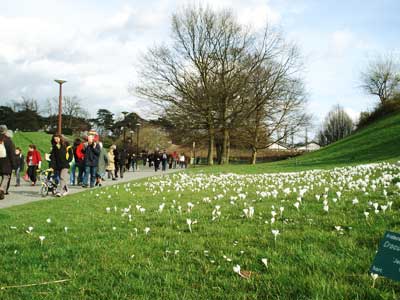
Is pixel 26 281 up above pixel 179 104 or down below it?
below

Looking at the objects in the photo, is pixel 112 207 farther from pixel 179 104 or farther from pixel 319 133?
pixel 319 133

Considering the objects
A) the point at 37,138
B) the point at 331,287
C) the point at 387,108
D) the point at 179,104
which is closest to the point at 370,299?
the point at 331,287

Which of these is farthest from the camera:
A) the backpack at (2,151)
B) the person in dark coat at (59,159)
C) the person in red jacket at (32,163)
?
the person in red jacket at (32,163)

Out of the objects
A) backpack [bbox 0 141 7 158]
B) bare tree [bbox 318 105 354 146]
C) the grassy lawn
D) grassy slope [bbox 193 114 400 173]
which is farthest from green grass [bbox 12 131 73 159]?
bare tree [bbox 318 105 354 146]

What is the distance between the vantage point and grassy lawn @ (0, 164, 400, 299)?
10.3 feet

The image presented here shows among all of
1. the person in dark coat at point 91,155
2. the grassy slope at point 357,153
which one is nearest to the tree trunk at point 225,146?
the grassy slope at point 357,153

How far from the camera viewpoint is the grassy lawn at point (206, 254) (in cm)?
315

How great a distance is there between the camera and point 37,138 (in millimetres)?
41219

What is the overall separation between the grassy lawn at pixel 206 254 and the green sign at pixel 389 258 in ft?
1.61

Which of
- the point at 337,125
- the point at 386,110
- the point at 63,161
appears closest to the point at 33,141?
the point at 63,161

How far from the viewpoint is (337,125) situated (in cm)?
11300

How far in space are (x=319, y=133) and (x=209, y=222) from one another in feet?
408

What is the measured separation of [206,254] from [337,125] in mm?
117645

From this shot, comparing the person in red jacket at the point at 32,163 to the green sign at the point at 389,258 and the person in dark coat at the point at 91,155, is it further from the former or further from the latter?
the green sign at the point at 389,258
